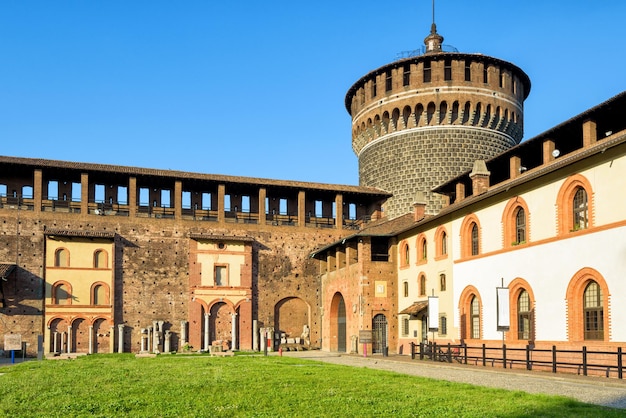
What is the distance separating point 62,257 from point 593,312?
28600 millimetres

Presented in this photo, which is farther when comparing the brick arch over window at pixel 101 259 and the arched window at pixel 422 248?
the brick arch over window at pixel 101 259

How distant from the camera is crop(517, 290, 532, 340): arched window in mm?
25533

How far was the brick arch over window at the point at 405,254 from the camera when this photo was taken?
36969 mm

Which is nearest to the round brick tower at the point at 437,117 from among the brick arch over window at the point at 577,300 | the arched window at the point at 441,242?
the arched window at the point at 441,242

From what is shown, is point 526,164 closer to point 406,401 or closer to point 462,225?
point 462,225

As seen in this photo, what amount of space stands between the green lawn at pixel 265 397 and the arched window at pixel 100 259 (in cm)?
2091

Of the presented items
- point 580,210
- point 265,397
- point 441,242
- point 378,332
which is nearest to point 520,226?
point 580,210

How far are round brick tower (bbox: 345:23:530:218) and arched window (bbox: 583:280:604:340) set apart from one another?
2145 cm

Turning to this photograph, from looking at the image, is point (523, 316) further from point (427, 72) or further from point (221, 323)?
point (427, 72)

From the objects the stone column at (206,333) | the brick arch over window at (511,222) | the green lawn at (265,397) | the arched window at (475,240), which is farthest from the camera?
the stone column at (206,333)

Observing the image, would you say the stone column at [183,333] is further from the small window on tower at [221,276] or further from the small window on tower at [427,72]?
the small window on tower at [427,72]

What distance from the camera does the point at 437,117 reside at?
4406 cm

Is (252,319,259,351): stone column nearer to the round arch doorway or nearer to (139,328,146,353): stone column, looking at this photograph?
(139,328,146,353): stone column

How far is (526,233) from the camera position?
1016 inches
